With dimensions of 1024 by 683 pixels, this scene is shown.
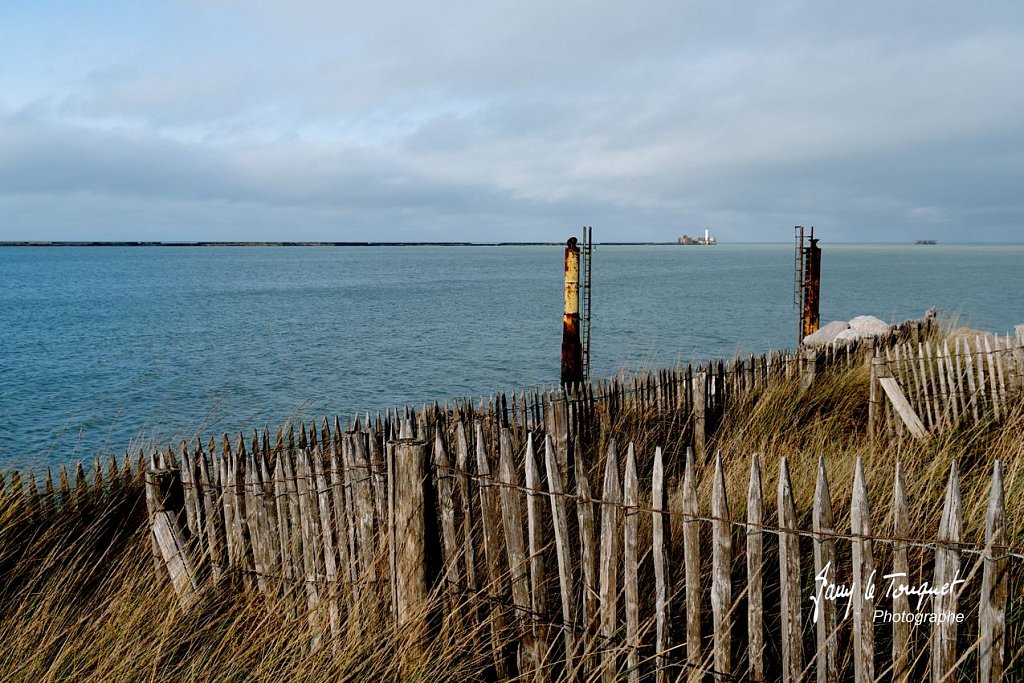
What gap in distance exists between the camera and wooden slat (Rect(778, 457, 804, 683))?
305cm

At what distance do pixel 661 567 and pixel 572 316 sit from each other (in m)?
11.9

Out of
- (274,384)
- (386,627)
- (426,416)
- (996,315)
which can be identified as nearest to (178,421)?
(274,384)

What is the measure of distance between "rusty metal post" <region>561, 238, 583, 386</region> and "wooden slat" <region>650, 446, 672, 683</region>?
36.3 feet

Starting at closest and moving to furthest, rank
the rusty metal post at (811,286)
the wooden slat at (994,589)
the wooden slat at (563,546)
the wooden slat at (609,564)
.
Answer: the wooden slat at (994,589) < the wooden slat at (609,564) < the wooden slat at (563,546) < the rusty metal post at (811,286)

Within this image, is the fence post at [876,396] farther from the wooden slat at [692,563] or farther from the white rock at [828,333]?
the white rock at [828,333]

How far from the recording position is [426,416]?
7223 millimetres

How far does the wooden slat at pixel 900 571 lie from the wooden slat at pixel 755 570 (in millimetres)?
491

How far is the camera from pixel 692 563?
3.32 metres

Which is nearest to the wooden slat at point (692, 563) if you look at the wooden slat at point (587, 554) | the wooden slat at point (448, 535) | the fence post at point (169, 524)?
the wooden slat at point (587, 554)

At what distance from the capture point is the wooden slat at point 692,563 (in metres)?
3.23

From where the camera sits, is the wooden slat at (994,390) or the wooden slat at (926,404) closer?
the wooden slat at (994,390)

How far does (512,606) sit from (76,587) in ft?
11.8

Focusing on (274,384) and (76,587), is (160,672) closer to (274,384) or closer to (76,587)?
(76,587)

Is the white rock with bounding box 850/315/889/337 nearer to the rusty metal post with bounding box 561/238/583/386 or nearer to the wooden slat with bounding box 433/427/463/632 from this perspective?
the rusty metal post with bounding box 561/238/583/386
